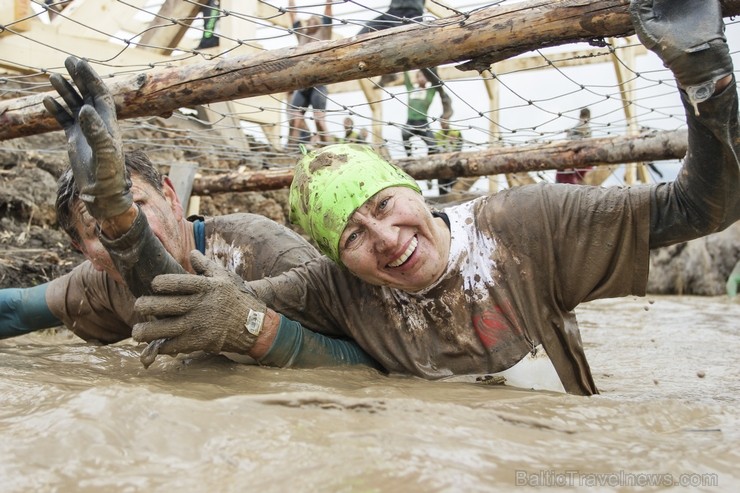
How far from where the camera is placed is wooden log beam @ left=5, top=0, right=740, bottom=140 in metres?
2.35

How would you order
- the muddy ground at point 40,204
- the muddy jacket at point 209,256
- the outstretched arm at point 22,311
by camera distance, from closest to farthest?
the muddy jacket at point 209,256, the outstretched arm at point 22,311, the muddy ground at point 40,204

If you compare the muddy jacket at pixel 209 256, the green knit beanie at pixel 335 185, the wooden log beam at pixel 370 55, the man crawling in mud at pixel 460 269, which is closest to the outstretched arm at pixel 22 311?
the muddy jacket at pixel 209 256

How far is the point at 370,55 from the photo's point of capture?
268 cm

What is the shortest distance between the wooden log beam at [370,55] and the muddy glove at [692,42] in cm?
29

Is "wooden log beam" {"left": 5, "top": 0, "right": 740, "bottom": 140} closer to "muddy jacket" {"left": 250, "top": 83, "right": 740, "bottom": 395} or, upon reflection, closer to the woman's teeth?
"muddy jacket" {"left": 250, "top": 83, "right": 740, "bottom": 395}

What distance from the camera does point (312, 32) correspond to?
22.1ft

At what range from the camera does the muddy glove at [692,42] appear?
188 cm

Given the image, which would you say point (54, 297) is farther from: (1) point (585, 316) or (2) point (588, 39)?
(1) point (585, 316)

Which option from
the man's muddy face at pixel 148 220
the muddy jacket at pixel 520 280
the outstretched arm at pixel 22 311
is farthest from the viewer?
the outstretched arm at pixel 22 311

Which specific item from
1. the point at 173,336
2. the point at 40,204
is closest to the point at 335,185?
the point at 173,336

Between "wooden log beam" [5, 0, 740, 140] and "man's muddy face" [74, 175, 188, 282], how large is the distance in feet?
1.30

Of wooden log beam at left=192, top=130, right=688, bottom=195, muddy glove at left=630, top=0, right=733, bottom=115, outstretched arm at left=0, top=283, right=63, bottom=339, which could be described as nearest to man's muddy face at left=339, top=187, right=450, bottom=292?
muddy glove at left=630, top=0, right=733, bottom=115

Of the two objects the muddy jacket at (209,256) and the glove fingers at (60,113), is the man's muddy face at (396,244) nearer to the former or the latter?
the muddy jacket at (209,256)

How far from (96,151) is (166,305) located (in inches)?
21.4
